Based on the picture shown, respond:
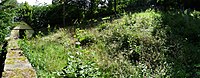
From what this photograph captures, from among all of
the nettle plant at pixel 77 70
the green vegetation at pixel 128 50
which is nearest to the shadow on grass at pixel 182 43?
the green vegetation at pixel 128 50

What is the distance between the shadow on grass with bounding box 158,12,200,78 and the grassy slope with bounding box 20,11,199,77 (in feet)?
0.11

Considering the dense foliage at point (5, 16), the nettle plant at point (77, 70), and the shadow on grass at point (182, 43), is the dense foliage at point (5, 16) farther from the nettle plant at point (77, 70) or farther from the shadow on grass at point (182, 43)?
the shadow on grass at point (182, 43)

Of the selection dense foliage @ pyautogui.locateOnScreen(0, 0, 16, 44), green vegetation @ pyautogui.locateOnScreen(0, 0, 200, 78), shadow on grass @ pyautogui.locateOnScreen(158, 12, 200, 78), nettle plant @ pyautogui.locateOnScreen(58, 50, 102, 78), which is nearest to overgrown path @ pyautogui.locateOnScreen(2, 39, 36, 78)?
green vegetation @ pyautogui.locateOnScreen(0, 0, 200, 78)

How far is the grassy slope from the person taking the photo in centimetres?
646

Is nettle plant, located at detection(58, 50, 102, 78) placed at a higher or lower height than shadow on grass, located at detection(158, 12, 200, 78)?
higher

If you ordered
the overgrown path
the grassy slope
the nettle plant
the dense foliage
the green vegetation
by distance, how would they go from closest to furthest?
1. the overgrown path
2. the nettle plant
3. the grassy slope
4. the green vegetation
5. the dense foliage

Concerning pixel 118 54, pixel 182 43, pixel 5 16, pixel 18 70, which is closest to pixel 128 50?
pixel 118 54

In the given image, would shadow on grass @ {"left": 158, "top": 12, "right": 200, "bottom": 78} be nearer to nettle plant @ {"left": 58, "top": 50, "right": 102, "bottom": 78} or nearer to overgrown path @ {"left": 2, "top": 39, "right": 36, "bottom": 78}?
nettle plant @ {"left": 58, "top": 50, "right": 102, "bottom": 78}

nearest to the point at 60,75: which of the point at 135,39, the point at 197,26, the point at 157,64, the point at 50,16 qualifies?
the point at 157,64

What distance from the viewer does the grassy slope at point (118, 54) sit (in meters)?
6.46

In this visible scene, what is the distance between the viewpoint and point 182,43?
8.88 meters

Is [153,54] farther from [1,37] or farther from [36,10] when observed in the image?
[36,10]

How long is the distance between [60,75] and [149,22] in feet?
19.5

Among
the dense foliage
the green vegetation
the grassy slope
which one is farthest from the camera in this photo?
the dense foliage
